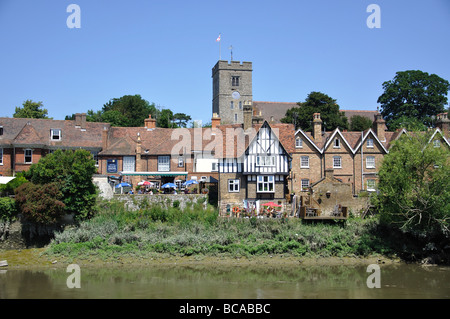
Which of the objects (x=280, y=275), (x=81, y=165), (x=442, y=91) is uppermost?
(x=442, y=91)

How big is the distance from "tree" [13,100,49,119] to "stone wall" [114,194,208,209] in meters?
27.2

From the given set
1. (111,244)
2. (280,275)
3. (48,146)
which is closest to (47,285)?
(111,244)

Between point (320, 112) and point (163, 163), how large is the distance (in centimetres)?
2228

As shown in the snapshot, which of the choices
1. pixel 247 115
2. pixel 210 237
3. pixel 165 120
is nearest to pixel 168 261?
pixel 210 237

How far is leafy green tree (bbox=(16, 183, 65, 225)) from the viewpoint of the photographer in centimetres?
3123

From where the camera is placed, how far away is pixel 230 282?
83.2 feet

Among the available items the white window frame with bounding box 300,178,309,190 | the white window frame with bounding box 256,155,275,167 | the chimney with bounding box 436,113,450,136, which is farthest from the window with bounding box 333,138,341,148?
the chimney with bounding box 436,113,450,136

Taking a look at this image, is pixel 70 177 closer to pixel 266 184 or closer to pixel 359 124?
pixel 266 184

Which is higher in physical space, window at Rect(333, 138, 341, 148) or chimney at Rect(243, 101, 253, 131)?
chimney at Rect(243, 101, 253, 131)

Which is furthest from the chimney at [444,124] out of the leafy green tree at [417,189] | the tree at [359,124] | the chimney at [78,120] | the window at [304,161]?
the chimney at [78,120]

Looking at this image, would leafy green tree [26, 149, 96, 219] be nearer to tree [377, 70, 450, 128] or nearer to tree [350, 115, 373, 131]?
tree [350, 115, 373, 131]
